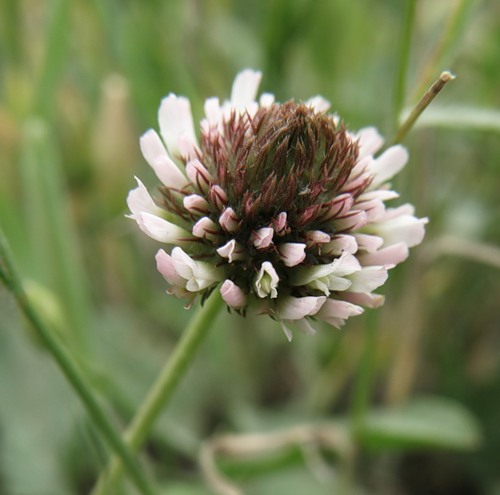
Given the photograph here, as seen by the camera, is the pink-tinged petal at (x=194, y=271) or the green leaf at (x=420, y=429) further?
the green leaf at (x=420, y=429)

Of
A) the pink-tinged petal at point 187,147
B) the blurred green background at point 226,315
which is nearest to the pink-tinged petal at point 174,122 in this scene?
the pink-tinged petal at point 187,147

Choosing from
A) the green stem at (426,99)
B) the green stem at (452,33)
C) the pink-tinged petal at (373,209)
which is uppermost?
the green stem at (452,33)

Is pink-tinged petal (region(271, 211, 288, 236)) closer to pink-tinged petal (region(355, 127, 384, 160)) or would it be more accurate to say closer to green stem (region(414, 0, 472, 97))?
pink-tinged petal (region(355, 127, 384, 160))

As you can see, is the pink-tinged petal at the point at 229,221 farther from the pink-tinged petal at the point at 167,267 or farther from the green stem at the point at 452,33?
the green stem at the point at 452,33

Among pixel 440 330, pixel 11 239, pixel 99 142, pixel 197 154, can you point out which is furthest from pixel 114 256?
pixel 197 154

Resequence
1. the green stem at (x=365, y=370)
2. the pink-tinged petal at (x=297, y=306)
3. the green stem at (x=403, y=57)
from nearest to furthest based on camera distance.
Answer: the pink-tinged petal at (x=297, y=306) < the green stem at (x=403, y=57) < the green stem at (x=365, y=370)

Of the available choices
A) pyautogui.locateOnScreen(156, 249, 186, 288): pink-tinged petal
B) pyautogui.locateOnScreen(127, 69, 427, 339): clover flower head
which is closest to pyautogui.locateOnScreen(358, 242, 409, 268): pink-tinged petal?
pyautogui.locateOnScreen(127, 69, 427, 339): clover flower head

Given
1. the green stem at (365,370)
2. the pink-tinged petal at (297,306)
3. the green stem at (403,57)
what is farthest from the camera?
the green stem at (365,370)
